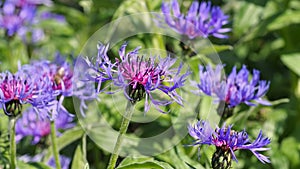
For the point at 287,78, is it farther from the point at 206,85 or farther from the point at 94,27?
the point at 206,85

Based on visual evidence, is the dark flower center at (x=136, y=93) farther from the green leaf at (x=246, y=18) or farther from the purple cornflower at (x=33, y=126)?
the green leaf at (x=246, y=18)

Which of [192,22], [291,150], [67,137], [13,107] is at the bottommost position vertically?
[291,150]

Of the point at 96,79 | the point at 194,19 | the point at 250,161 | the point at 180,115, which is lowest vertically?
the point at 250,161

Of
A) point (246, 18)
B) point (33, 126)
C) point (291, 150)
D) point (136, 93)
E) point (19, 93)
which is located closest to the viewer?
point (136, 93)

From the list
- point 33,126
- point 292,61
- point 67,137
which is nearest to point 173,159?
point 67,137

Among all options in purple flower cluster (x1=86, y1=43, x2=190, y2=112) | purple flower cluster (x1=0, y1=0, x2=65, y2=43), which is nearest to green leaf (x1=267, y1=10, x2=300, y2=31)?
purple flower cluster (x1=86, y1=43, x2=190, y2=112)

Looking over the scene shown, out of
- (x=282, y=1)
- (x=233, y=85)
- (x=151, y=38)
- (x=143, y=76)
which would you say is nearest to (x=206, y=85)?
(x=233, y=85)

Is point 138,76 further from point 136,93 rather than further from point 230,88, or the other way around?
point 230,88
